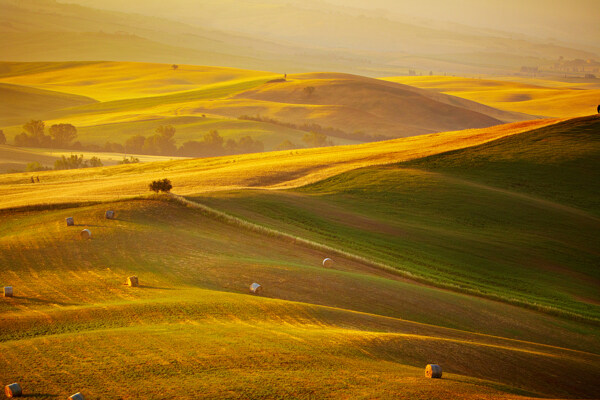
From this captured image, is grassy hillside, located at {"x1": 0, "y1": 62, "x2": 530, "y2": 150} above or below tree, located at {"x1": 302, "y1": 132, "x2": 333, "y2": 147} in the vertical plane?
above

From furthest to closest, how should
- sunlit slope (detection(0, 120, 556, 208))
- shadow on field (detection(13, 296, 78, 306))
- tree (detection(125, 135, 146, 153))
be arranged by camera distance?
tree (detection(125, 135, 146, 153)) < sunlit slope (detection(0, 120, 556, 208)) < shadow on field (detection(13, 296, 78, 306))

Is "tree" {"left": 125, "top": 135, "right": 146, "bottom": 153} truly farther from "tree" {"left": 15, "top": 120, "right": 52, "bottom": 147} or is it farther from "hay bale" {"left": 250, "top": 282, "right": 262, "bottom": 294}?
"hay bale" {"left": 250, "top": 282, "right": 262, "bottom": 294}

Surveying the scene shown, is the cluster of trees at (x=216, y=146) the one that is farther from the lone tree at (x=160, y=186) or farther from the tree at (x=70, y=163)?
the lone tree at (x=160, y=186)

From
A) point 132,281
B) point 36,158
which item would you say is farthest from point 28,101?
point 132,281

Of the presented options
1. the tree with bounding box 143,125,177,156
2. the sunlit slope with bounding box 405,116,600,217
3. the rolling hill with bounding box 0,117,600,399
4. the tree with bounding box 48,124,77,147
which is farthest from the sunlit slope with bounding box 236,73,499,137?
the rolling hill with bounding box 0,117,600,399

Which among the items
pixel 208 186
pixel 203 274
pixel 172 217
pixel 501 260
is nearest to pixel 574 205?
pixel 501 260

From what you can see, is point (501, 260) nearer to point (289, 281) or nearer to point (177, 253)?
point (289, 281)

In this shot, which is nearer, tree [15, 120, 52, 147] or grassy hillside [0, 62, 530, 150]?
tree [15, 120, 52, 147]

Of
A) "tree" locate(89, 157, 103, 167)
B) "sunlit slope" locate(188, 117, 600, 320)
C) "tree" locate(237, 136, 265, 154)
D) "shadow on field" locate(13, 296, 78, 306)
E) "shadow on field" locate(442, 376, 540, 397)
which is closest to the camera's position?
"shadow on field" locate(442, 376, 540, 397)
